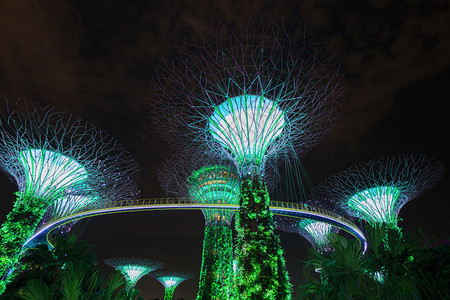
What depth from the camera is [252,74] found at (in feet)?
43.3

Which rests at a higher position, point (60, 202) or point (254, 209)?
point (60, 202)

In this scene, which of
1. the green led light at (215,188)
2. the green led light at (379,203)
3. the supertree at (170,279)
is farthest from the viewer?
the supertree at (170,279)

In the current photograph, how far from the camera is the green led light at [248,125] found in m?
13.8


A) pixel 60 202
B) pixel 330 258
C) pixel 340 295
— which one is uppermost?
pixel 60 202

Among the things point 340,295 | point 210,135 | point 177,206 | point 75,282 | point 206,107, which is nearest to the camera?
point 340,295

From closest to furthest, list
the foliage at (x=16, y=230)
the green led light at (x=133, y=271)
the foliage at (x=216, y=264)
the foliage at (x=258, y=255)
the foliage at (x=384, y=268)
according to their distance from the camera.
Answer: the foliage at (x=384, y=268)
the foliage at (x=258, y=255)
the foliage at (x=16, y=230)
the foliage at (x=216, y=264)
the green led light at (x=133, y=271)

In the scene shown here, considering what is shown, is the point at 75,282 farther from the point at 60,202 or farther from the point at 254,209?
the point at 60,202

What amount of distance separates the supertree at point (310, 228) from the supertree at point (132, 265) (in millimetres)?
20775

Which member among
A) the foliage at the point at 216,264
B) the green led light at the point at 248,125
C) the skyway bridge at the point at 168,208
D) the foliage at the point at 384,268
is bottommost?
the foliage at the point at 384,268

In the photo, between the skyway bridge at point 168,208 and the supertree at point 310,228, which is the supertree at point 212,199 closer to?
the skyway bridge at point 168,208

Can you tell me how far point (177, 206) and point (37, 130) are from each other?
14444mm

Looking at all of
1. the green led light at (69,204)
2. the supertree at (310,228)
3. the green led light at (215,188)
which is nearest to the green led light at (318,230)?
the supertree at (310,228)

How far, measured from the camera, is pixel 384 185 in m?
26.9

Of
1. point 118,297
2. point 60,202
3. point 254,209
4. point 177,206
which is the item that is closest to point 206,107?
point 254,209
